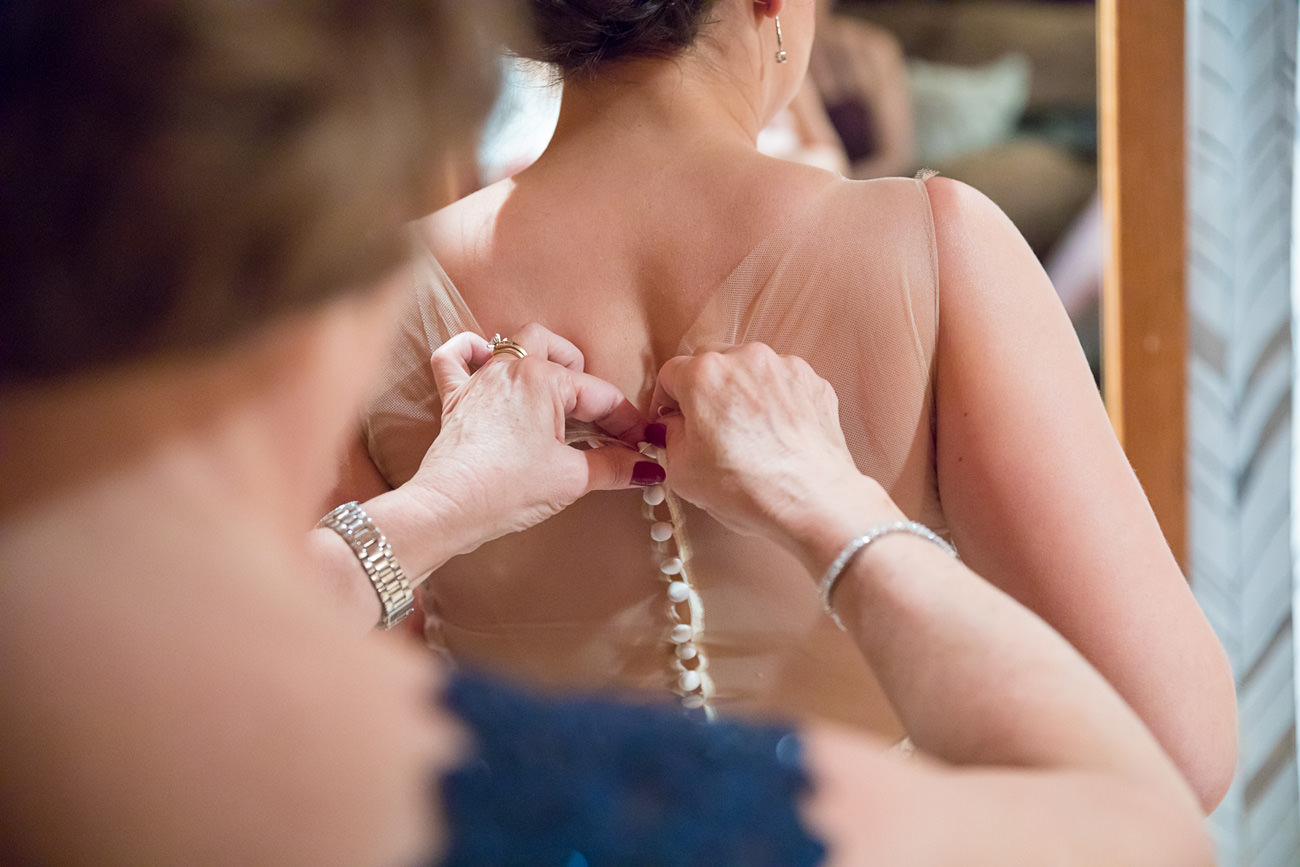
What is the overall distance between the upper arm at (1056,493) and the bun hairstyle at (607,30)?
23cm

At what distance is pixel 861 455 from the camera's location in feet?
2.51

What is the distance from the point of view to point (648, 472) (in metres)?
0.78

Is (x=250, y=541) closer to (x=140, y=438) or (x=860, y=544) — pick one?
(x=140, y=438)

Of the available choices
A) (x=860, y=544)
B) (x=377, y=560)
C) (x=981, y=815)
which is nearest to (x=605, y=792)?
(x=981, y=815)

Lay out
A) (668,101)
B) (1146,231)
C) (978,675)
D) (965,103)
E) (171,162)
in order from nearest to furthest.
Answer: (171,162) → (978,675) → (668,101) → (1146,231) → (965,103)

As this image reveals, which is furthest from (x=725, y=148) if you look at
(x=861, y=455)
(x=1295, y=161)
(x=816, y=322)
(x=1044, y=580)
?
(x=1295, y=161)

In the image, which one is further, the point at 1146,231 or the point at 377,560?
the point at 1146,231

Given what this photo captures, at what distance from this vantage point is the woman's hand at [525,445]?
739 mm

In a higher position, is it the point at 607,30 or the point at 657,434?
the point at 607,30

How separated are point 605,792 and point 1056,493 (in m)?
0.45

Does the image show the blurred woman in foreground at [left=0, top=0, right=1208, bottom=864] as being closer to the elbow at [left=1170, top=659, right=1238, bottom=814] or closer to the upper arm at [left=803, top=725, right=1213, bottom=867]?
the upper arm at [left=803, top=725, right=1213, bottom=867]

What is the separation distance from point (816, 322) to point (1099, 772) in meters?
0.41

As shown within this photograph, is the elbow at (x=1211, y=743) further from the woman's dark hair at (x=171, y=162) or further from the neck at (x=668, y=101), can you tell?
the woman's dark hair at (x=171, y=162)

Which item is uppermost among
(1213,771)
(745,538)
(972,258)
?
(972,258)
